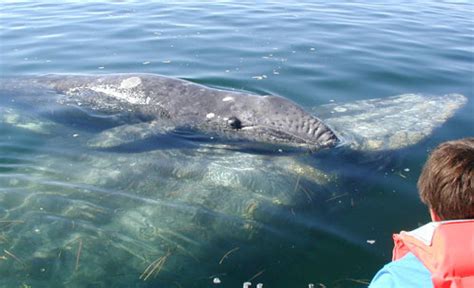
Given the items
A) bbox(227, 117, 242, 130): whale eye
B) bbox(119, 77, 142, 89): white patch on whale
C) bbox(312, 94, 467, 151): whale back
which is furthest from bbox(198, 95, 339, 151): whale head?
bbox(119, 77, 142, 89): white patch on whale

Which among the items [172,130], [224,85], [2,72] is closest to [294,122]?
[172,130]

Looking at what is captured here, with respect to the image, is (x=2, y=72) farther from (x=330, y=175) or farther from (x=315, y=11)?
(x=315, y=11)

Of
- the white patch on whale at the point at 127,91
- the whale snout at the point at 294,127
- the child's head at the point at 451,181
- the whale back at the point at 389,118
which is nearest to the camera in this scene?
the child's head at the point at 451,181

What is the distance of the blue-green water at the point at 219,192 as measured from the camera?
5449 mm

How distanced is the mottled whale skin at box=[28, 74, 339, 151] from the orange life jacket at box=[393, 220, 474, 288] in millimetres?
5420

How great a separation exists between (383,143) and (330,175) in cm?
180

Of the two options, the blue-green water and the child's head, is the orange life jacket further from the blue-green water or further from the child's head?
the blue-green water

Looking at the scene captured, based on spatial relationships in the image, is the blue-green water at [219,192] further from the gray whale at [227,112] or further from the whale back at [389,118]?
the gray whale at [227,112]

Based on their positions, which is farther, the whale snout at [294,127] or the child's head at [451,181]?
the whale snout at [294,127]

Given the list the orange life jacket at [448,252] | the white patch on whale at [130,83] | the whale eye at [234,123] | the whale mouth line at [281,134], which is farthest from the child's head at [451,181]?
the white patch on whale at [130,83]

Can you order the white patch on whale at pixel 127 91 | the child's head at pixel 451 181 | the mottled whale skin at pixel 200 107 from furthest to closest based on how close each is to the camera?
the white patch on whale at pixel 127 91, the mottled whale skin at pixel 200 107, the child's head at pixel 451 181

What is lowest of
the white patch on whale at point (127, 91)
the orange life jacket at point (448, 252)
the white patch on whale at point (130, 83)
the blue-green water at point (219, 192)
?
the blue-green water at point (219, 192)

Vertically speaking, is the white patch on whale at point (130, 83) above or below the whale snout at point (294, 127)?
above

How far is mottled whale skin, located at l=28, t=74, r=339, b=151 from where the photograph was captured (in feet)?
28.6
